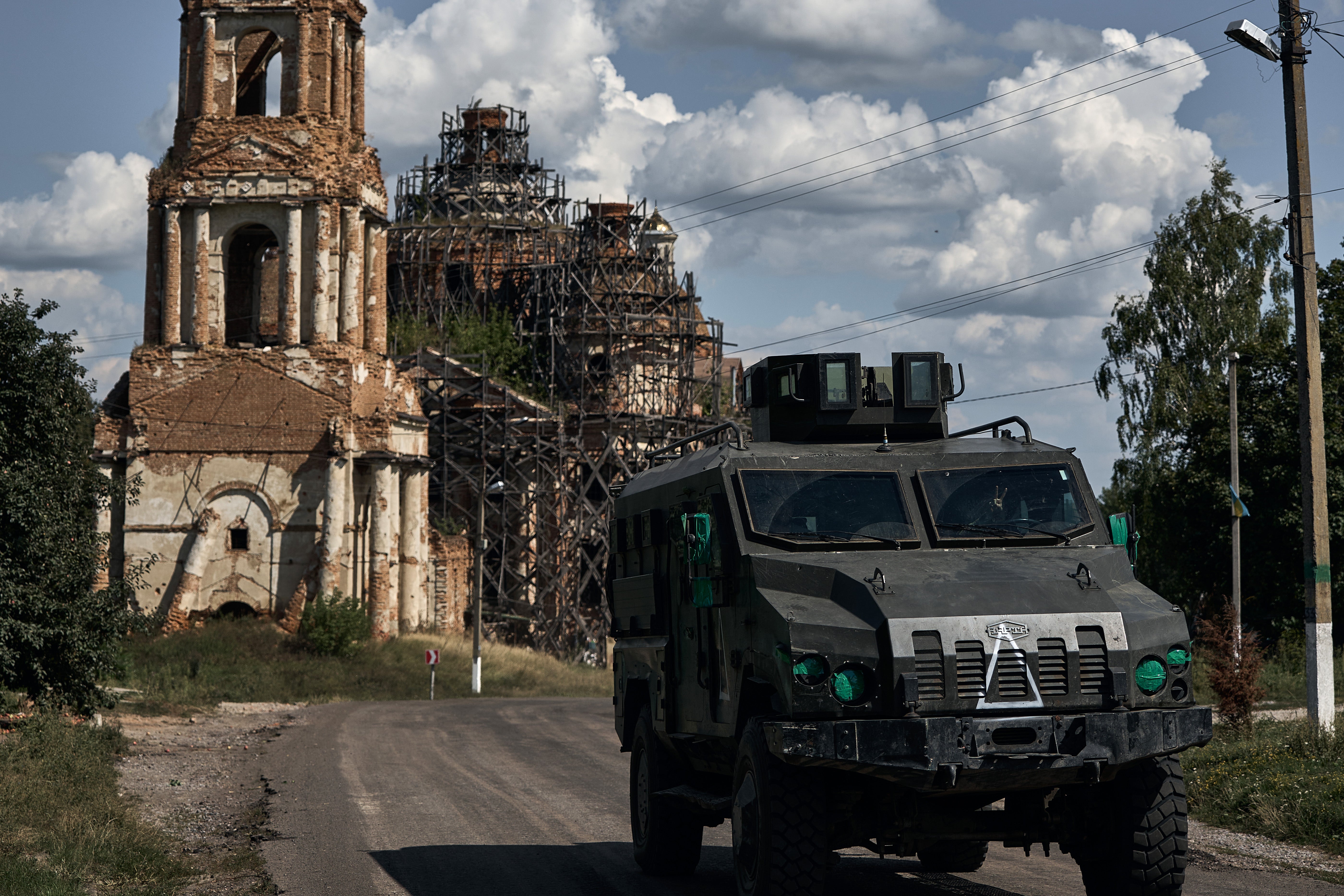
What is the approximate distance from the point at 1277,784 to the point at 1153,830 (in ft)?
21.8

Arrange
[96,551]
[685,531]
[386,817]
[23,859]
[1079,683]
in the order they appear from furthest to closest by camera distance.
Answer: [96,551], [386,817], [23,859], [685,531], [1079,683]

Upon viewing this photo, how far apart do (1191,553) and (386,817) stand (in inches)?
1217

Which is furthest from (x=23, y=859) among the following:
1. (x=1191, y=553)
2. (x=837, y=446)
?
(x=1191, y=553)

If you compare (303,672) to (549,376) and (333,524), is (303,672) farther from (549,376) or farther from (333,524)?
(549,376)

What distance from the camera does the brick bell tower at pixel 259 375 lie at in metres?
43.8

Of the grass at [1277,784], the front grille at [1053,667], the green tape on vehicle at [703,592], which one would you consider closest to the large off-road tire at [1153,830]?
the front grille at [1053,667]

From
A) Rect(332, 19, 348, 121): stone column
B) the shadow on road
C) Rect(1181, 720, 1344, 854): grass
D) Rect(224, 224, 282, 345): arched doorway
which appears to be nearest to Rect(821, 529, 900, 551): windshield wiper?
the shadow on road

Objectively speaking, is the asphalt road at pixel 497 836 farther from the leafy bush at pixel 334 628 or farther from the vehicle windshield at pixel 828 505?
the leafy bush at pixel 334 628

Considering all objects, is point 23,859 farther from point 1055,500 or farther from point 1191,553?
point 1191,553

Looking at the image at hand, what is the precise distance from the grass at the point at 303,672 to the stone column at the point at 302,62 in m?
15.3

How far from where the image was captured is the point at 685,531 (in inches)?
405

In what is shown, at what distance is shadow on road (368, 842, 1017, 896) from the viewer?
11250mm

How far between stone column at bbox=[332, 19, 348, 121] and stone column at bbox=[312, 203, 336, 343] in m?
3.20

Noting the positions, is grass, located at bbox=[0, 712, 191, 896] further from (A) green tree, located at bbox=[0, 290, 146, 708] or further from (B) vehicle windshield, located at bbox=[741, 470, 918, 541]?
(B) vehicle windshield, located at bbox=[741, 470, 918, 541]
